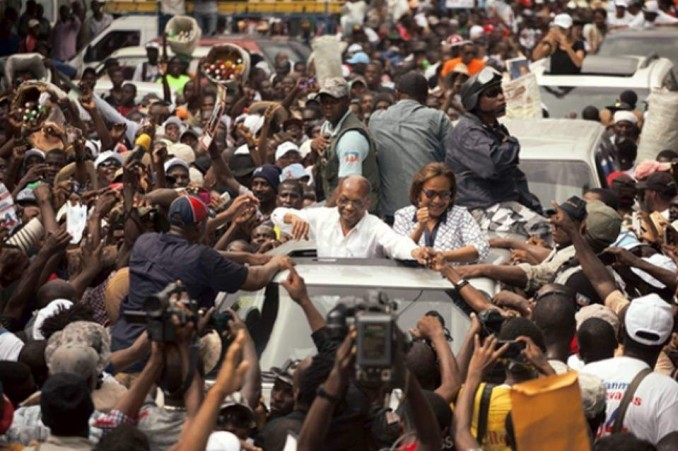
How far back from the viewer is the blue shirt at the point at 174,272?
8.59 m

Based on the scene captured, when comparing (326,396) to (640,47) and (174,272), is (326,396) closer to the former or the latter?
(174,272)

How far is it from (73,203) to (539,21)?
61.1ft

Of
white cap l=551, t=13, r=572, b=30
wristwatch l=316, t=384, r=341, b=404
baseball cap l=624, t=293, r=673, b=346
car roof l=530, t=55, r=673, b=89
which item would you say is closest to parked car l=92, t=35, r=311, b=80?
white cap l=551, t=13, r=572, b=30

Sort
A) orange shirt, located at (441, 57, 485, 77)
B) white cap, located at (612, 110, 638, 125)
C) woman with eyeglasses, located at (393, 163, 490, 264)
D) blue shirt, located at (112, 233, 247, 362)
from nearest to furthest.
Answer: blue shirt, located at (112, 233, 247, 362)
woman with eyeglasses, located at (393, 163, 490, 264)
white cap, located at (612, 110, 638, 125)
orange shirt, located at (441, 57, 485, 77)

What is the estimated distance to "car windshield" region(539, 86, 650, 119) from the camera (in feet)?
56.3

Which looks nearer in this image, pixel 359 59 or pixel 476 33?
pixel 359 59

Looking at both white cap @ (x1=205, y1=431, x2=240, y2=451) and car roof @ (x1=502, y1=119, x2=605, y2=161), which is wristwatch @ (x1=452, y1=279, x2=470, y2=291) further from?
car roof @ (x1=502, y1=119, x2=605, y2=161)

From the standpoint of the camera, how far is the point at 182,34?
66.0 ft

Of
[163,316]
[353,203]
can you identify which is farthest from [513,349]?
[353,203]

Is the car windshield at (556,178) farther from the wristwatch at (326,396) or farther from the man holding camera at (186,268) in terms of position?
the wristwatch at (326,396)

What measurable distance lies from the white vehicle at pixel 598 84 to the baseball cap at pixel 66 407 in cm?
1088

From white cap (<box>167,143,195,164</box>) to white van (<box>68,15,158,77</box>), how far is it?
9209 mm

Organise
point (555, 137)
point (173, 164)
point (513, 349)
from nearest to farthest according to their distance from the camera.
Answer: point (513, 349), point (173, 164), point (555, 137)

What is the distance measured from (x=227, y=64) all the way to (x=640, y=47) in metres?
6.09
